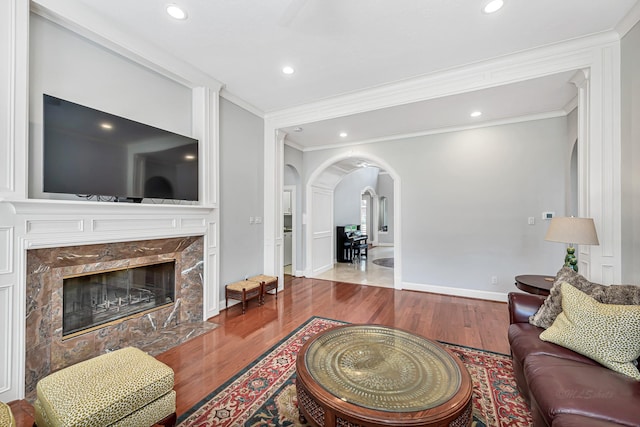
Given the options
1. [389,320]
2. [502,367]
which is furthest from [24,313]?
[502,367]

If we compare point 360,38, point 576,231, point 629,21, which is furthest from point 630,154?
point 360,38

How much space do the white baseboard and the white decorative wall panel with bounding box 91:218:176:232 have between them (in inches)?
153

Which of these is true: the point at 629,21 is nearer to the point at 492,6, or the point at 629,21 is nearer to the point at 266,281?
the point at 492,6

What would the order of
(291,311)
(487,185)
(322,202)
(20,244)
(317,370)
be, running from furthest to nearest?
(322,202) → (487,185) → (291,311) → (20,244) → (317,370)

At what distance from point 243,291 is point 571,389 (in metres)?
3.21

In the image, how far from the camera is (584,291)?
1.92 m

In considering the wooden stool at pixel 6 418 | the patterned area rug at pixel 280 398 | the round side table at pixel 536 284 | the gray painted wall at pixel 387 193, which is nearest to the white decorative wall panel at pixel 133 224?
the wooden stool at pixel 6 418

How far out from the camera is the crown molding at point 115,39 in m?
2.11

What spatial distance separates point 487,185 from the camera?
4250 mm

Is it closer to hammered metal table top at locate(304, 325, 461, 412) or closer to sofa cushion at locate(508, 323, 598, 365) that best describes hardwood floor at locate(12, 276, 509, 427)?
sofa cushion at locate(508, 323, 598, 365)

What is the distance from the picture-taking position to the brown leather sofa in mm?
1188

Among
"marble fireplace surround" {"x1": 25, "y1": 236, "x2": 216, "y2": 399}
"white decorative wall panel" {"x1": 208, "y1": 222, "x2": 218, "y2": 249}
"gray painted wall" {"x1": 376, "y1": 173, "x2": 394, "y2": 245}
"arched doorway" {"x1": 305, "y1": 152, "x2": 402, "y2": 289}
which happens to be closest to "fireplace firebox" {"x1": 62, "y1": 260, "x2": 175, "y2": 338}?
"marble fireplace surround" {"x1": 25, "y1": 236, "x2": 216, "y2": 399}

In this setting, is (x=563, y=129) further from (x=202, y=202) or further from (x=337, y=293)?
(x=202, y=202)

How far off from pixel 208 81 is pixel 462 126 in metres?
3.88
